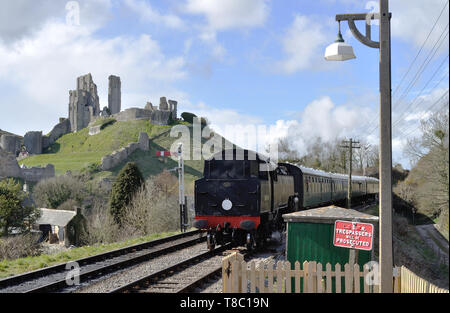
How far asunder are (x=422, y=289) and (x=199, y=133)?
119148 mm

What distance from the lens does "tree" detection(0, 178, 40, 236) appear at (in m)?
39.2

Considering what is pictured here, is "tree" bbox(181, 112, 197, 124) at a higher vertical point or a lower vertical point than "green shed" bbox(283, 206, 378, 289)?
higher

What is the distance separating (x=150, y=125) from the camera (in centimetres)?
13375

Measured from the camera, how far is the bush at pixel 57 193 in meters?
70.2

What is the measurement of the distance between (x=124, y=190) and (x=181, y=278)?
3589 cm

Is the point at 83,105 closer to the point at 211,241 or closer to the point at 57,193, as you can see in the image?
the point at 57,193

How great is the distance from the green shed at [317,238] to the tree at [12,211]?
35667mm

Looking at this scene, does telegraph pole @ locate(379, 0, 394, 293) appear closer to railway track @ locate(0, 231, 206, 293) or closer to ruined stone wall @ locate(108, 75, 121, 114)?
railway track @ locate(0, 231, 206, 293)

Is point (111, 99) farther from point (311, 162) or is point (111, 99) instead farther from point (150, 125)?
point (311, 162)

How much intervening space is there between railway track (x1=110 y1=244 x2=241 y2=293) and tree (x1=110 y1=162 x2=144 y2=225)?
32.5m

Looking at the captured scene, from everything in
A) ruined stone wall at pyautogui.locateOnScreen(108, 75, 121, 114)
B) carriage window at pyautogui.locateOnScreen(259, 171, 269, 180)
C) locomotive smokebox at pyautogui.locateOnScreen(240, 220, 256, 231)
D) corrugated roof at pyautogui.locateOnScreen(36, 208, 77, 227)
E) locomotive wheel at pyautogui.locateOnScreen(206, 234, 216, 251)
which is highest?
ruined stone wall at pyautogui.locateOnScreen(108, 75, 121, 114)

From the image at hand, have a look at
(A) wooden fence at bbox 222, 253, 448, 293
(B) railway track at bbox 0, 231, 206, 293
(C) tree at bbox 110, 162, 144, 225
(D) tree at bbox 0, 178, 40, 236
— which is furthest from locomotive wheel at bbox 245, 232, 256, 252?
(C) tree at bbox 110, 162, 144, 225
